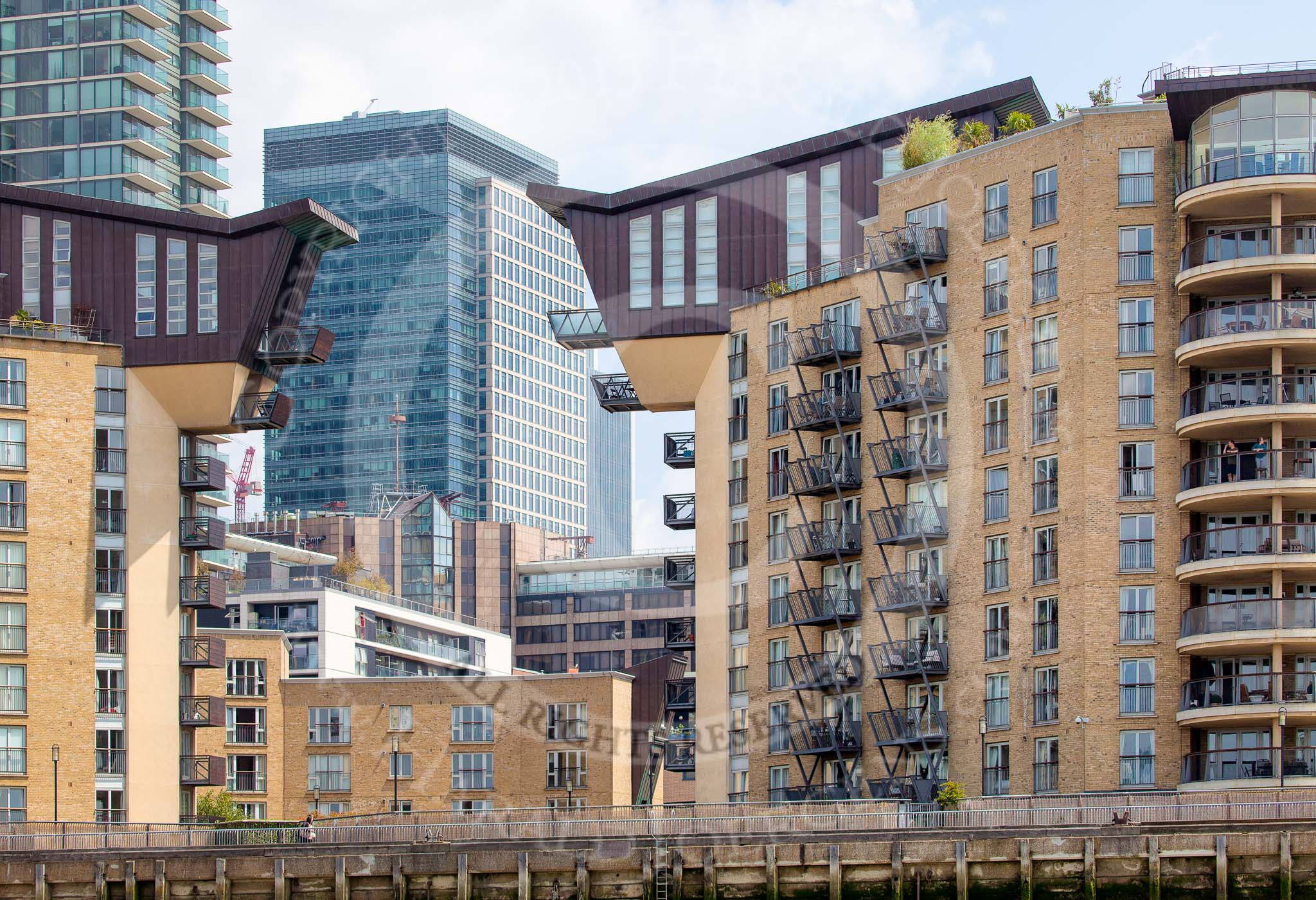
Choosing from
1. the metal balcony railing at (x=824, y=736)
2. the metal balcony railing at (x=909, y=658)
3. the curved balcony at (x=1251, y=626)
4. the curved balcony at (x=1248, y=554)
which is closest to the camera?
the curved balcony at (x=1251, y=626)

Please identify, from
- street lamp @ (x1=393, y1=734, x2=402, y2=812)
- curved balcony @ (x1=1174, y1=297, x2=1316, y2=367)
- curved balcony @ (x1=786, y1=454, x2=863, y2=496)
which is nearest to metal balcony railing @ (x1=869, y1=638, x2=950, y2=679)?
curved balcony @ (x1=786, y1=454, x2=863, y2=496)

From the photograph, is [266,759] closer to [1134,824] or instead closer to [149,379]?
[149,379]

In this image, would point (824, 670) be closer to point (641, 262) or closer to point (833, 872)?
point (833, 872)

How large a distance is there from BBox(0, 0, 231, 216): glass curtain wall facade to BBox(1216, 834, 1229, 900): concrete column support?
131983mm

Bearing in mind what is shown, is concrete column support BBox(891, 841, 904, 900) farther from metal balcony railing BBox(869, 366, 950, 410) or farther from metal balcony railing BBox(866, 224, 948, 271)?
metal balcony railing BBox(866, 224, 948, 271)

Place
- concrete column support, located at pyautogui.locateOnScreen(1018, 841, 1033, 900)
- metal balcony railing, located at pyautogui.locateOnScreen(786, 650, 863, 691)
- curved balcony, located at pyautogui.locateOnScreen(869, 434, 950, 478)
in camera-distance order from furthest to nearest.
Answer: metal balcony railing, located at pyautogui.locateOnScreen(786, 650, 863, 691)
curved balcony, located at pyautogui.locateOnScreen(869, 434, 950, 478)
concrete column support, located at pyautogui.locateOnScreen(1018, 841, 1033, 900)

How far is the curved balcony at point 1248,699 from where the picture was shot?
80.7 metres

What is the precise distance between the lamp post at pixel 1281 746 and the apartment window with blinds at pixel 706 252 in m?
36.7

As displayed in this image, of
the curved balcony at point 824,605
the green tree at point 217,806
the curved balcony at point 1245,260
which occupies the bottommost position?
the green tree at point 217,806

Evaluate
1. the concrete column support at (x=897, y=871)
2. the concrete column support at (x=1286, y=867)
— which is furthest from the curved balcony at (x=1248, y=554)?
the concrete column support at (x=897, y=871)

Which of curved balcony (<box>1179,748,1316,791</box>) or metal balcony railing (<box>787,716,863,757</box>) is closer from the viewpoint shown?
curved balcony (<box>1179,748,1316,791</box>)

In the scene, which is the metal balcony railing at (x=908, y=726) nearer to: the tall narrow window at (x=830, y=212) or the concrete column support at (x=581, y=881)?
the concrete column support at (x=581, y=881)

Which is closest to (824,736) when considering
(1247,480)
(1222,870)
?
(1247,480)

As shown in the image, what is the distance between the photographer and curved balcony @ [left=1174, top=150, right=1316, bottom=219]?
84.1 metres
